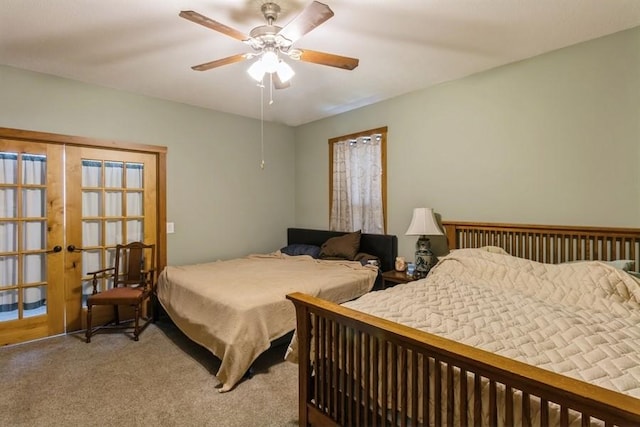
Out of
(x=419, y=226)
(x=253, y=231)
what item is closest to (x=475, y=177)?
(x=419, y=226)

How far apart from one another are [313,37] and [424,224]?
192cm

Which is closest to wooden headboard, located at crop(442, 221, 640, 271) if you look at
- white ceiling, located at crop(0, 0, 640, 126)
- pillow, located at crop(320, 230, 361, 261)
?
pillow, located at crop(320, 230, 361, 261)

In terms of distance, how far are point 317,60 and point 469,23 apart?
108 cm

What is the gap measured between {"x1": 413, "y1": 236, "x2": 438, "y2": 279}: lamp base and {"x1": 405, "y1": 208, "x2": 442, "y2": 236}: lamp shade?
146 mm

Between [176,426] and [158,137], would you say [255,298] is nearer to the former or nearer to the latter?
[176,426]

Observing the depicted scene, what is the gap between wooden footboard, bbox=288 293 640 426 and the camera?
0.89 m

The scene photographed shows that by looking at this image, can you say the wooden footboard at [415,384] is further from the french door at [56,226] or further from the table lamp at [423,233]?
the french door at [56,226]

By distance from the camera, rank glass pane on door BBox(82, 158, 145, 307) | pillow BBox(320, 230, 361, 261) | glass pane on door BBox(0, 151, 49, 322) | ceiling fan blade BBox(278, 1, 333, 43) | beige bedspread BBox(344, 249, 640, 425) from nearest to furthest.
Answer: beige bedspread BBox(344, 249, 640, 425), ceiling fan blade BBox(278, 1, 333, 43), glass pane on door BBox(0, 151, 49, 322), glass pane on door BBox(82, 158, 145, 307), pillow BBox(320, 230, 361, 261)

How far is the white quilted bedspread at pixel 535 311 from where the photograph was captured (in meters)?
1.28

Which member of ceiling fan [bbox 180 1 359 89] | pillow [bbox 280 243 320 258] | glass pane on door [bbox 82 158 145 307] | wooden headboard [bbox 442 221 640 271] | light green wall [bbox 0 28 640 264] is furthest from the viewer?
pillow [bbox 280 243 320 258]

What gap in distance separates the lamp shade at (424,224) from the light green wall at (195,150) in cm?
233

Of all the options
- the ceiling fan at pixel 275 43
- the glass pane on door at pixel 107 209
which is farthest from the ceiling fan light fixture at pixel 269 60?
the glass pane on door at pixel 107 209

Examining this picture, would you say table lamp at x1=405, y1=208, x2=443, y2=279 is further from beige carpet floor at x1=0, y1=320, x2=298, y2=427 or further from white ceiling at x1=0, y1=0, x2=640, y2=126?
beige carpet floor at x1=0, y1=320, x2=298, y2=427

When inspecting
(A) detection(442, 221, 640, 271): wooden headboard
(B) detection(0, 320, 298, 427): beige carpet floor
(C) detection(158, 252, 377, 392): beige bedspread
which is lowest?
(B) detection(0, 320, 298, 427): beige carpet floor
